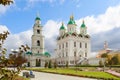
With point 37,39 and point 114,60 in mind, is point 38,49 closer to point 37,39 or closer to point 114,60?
point 37,39

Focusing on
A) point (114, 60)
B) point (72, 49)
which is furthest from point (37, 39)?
point (114, 60)

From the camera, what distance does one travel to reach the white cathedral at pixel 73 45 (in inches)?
2908

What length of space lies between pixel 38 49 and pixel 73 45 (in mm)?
11520

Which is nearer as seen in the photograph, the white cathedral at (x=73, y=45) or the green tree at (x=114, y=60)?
the green tree at (x=114, y=60)

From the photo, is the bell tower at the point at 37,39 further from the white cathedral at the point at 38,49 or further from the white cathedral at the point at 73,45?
the white cathedral at the point at 73,45

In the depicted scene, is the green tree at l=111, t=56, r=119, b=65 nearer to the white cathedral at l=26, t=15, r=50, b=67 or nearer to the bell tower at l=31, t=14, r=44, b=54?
the white cathedral at l=26, t=15, r=50, b=67

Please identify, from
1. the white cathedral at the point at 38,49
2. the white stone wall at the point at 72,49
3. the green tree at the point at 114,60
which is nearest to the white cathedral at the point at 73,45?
the white stone wall at the point at 72,49

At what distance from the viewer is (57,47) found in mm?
84562

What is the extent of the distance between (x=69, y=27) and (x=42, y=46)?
12.2 meters

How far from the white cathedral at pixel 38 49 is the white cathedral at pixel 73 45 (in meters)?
6.80

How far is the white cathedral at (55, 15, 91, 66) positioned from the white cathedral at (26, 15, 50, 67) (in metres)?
6.80

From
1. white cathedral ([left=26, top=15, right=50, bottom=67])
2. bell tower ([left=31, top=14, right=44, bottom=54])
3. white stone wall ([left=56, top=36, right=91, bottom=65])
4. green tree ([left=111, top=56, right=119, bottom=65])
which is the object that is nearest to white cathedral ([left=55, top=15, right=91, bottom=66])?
white stone wall ([left=56, top=36, right=91, bottom=65])

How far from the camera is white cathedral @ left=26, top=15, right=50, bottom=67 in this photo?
68.9 meters

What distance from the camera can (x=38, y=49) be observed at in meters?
71.2
